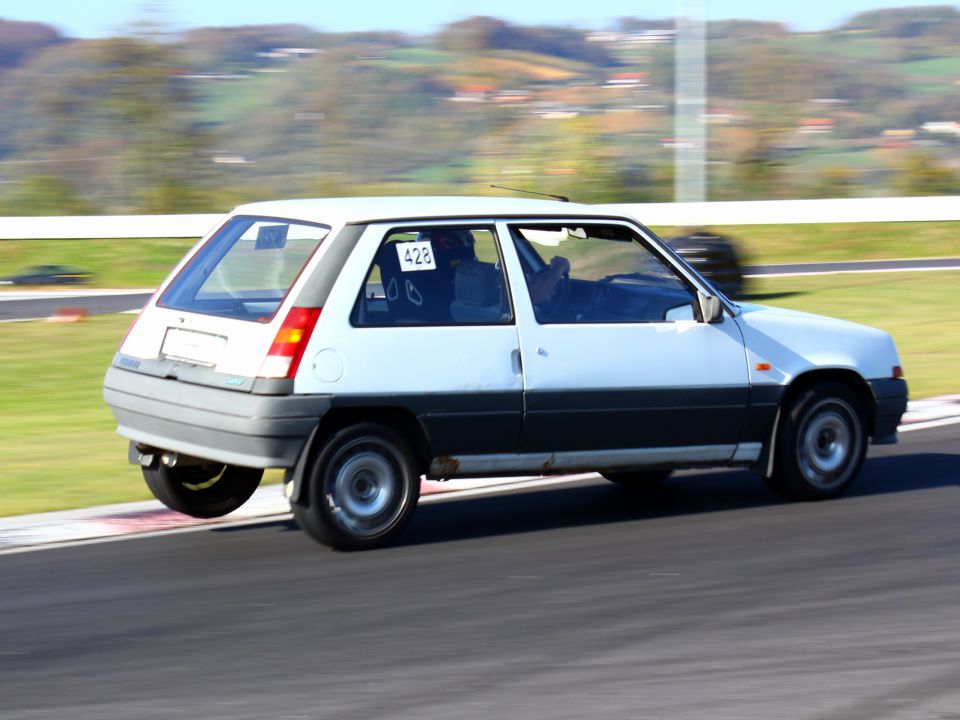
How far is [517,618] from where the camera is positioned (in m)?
6.11

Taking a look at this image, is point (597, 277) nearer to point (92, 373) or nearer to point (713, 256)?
point (92, 373)

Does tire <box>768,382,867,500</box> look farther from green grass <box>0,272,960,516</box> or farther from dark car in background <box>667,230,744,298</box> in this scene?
dark car in background <box>667,230,744,298</box>

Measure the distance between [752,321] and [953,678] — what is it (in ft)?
10.4

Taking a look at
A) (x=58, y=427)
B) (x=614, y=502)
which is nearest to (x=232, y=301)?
(x=614, y=502)

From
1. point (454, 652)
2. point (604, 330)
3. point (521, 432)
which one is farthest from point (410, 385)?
point (454, 652)

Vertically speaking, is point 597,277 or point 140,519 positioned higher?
point 597,277

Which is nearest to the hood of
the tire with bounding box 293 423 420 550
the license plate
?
the tire with bounding box 293 423 420 550

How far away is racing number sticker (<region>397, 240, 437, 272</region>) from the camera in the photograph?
7301 mm

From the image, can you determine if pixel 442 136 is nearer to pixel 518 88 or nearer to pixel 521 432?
pixel 518 88

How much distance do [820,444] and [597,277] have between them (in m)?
1.76

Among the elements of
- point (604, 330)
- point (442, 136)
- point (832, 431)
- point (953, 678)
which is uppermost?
point (442, 136)

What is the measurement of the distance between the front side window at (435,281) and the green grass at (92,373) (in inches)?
99.9

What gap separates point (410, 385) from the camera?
7188mm

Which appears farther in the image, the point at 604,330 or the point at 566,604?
the point at 604,330
